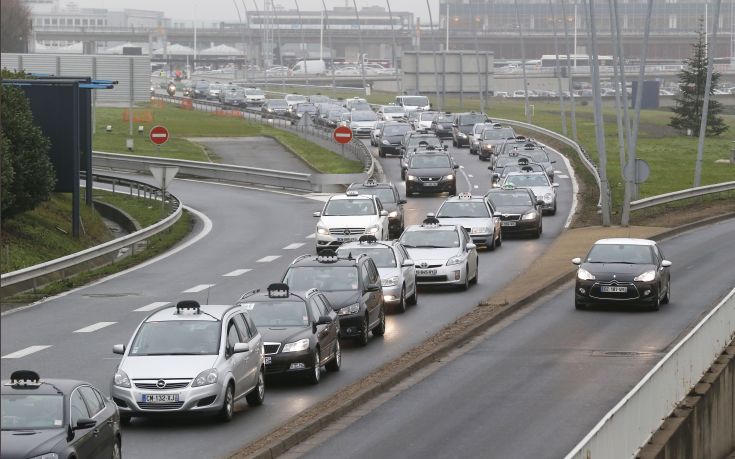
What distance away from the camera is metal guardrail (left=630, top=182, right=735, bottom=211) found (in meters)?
50.6

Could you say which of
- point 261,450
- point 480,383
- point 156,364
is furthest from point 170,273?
point 261,450

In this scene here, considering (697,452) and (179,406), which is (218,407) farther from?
(697,452)

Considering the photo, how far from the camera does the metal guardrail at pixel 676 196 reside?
166 ft

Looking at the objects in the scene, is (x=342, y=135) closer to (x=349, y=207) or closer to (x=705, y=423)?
(x=349, y=207)

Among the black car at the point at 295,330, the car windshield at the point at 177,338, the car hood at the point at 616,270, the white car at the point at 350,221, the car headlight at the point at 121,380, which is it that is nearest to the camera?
the car headlight at the point at 121,380

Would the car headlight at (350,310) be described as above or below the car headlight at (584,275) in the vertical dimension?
above

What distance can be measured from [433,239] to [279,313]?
13.4 metres

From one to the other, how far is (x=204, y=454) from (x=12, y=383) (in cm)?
255

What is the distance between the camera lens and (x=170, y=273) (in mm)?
37562

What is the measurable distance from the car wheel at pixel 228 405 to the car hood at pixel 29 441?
4684mm

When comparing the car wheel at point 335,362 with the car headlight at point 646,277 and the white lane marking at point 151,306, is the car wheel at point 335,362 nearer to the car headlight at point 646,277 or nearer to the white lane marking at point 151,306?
the white lane marking at point 151,306

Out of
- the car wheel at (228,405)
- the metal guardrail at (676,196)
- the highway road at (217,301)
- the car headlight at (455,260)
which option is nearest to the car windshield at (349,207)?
the highway road at (217,301)

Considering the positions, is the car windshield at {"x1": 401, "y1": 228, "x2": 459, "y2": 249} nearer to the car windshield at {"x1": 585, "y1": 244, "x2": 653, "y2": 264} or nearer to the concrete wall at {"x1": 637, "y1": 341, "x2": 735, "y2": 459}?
the car windshield at {"x1": 585, "y1": 244, "x2": 653, "y2": 264}

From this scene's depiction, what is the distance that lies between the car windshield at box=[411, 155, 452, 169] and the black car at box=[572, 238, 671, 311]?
88.5 ft
